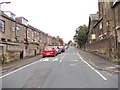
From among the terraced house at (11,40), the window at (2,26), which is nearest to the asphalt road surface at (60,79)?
the terraced house at (11,40)

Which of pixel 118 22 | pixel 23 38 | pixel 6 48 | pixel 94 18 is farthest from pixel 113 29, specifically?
pixel 94 18

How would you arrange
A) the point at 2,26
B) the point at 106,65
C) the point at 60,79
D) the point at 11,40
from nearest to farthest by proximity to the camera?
the point at 60,79
the point at 106,65
the point at 2,26
the point at 11,40

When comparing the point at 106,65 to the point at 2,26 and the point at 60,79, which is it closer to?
the point at 60,79

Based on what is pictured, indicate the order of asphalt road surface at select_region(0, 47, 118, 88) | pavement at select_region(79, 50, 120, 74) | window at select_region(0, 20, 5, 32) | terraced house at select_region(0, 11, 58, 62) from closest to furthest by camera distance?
asphalt road surface at select_region(0, 47, 118, 88), pavement at select_region(79, 50, 120, 74), terraced house at select_region(0, 11, 58, 62), window at select_region(0, 20, 5, 32)

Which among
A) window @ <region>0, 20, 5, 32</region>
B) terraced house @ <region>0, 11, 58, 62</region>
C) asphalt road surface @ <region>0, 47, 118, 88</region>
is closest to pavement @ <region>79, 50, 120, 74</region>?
asphalt road surface @ <region>0, 47, 118, 88</region>

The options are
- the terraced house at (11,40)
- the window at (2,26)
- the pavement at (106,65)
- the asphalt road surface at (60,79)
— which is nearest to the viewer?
the asphalt road surface at (60,79)

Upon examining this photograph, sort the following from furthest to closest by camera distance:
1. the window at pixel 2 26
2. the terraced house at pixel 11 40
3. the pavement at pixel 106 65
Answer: the window at pixel 2 26, the terraced house at pixel 11 40, the pavement at pixel 106 65

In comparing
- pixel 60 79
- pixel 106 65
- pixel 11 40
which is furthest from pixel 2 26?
pixel 106 65

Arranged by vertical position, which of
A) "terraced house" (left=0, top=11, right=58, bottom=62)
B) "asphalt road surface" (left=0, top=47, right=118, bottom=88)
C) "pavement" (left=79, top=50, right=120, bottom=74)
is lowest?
"asphalt road surface" (left=0, top=47, right=118, bottom=88)

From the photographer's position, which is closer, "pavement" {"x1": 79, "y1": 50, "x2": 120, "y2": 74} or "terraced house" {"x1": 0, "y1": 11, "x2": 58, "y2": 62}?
"pavement" {"x1": 79, "y1": 50, "x2": 120, "y2": 74}

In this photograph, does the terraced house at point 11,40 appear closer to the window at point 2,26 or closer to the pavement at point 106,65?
the window at point 2,26

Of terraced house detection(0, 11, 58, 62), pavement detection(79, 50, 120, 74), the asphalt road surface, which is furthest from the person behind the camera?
terraced house detection(0, 11, 58, 62)

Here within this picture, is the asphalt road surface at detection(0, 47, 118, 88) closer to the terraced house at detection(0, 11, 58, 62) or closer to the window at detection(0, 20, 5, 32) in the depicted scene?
the terraced house at detection(0, 11, 58, 62)

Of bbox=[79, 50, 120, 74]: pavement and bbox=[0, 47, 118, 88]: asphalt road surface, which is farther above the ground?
bbox=[79, 50, 120, 74]: pavement
